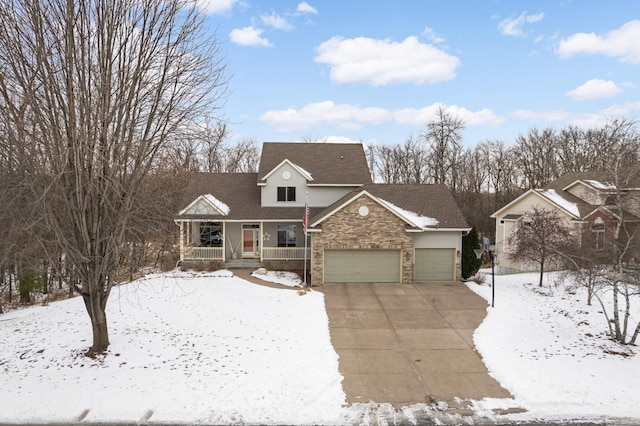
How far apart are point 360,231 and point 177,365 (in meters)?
10.7

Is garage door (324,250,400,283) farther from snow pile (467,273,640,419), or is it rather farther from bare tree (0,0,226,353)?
bare tree (0,0,226,353)

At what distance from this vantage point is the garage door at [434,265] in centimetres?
1906

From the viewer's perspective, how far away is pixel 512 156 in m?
46.2

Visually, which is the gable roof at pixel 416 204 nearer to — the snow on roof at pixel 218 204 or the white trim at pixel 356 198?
the white trim at pixel 356 198

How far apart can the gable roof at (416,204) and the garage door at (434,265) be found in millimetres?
1332

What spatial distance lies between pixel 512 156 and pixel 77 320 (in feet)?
153

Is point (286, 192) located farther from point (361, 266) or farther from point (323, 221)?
point (361, 266)

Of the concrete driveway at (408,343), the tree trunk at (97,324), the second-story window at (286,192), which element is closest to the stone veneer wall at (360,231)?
the concrete driveway at (408,343)

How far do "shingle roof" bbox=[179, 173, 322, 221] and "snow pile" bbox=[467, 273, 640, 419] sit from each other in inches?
468

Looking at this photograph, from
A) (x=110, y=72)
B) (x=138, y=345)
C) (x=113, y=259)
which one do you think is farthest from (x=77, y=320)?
(x=110, y=72)

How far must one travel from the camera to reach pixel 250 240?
22.2 m

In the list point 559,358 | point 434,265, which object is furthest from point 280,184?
point 559,358

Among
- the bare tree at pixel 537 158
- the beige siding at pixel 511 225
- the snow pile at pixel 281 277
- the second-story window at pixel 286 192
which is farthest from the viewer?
the bare tree at pixel 537 158

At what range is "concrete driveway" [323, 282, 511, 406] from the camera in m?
8.35
